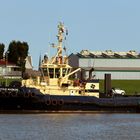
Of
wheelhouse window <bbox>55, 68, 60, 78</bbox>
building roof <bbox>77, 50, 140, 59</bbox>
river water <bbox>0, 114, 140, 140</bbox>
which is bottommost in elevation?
river water <bbox>0, 114, 140, 140</bbox>

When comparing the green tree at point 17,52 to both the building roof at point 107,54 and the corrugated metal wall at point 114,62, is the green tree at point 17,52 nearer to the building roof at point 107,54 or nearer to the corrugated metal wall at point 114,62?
the corrugated metal wall at point 114,62

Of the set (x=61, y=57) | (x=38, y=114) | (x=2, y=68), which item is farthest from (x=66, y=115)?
(x=2, y=68)

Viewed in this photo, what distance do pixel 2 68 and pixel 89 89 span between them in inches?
3063

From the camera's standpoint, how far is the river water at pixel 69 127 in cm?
5128

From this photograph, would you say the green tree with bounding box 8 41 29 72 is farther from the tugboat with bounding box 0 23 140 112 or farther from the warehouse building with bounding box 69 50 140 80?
the tugboat with bounding box 0 23 140 112

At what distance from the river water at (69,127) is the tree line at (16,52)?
85.9 metres

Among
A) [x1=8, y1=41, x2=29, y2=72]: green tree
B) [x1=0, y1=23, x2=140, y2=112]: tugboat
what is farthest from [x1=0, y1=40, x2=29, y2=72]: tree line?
[x1=0, y1=23, x2=140, y2=112]: tugboat

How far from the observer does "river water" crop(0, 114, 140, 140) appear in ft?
168

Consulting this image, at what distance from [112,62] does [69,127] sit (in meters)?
119

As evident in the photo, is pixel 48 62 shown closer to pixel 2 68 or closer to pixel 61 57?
pixel 61 57

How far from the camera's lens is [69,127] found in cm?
5769

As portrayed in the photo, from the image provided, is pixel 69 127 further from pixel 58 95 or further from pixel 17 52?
pixel 17 52

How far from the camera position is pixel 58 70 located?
246ft

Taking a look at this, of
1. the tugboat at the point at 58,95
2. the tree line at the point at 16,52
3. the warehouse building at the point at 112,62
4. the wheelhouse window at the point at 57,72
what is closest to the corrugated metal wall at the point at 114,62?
the warehouse building at the point at 112,62
